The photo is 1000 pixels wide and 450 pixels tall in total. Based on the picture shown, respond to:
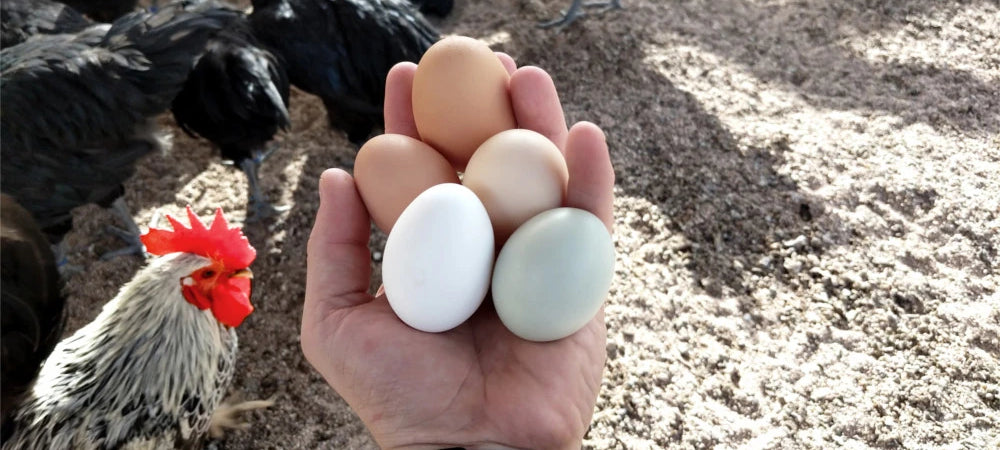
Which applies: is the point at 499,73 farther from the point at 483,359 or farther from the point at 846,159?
the point at 846,159

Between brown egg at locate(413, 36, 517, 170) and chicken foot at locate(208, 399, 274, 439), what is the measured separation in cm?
94

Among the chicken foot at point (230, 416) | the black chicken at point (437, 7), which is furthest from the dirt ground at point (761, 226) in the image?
the black chicken at point (437, 7)

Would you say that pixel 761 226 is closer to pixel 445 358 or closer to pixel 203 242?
pixel 445 358

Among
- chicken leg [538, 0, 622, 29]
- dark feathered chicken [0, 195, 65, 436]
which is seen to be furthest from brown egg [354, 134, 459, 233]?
chicken leg [538, 0, 622, 29]

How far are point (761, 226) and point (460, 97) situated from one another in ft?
4.13

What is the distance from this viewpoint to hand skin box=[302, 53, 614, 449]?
101 centimetres

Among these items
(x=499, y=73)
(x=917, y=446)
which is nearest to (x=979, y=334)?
(x=917, y=446)

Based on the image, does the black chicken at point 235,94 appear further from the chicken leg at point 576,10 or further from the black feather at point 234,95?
the chicken leg at point 576,10

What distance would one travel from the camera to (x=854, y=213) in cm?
199

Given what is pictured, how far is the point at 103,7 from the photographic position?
2.87 m

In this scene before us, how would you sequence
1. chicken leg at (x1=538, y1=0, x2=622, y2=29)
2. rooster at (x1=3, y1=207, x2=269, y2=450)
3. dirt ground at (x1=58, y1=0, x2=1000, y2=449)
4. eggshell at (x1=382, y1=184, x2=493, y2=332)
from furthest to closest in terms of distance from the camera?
chicken leg at (x1=538, y1=0, x2=622, y2=29)
dirt ground at (x1=58, y1=0, x2=1000, y2=449)
rooster at (x1=3, y1=207, x2=269, y2=450)
eggshell at (x1=382, y1=184, x2=493, y2=332)

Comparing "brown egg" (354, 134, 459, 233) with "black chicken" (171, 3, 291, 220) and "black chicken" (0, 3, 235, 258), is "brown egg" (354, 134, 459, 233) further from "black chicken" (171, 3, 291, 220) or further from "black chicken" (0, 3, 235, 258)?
"black chicken" (0, 3, 235, 258)

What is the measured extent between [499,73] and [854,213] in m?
1.38

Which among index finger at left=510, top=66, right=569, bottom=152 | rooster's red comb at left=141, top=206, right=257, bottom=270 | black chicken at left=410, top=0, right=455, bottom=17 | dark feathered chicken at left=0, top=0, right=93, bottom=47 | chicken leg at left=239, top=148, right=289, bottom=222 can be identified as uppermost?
index finger at left=510, top=66, right=569, bottom=152
